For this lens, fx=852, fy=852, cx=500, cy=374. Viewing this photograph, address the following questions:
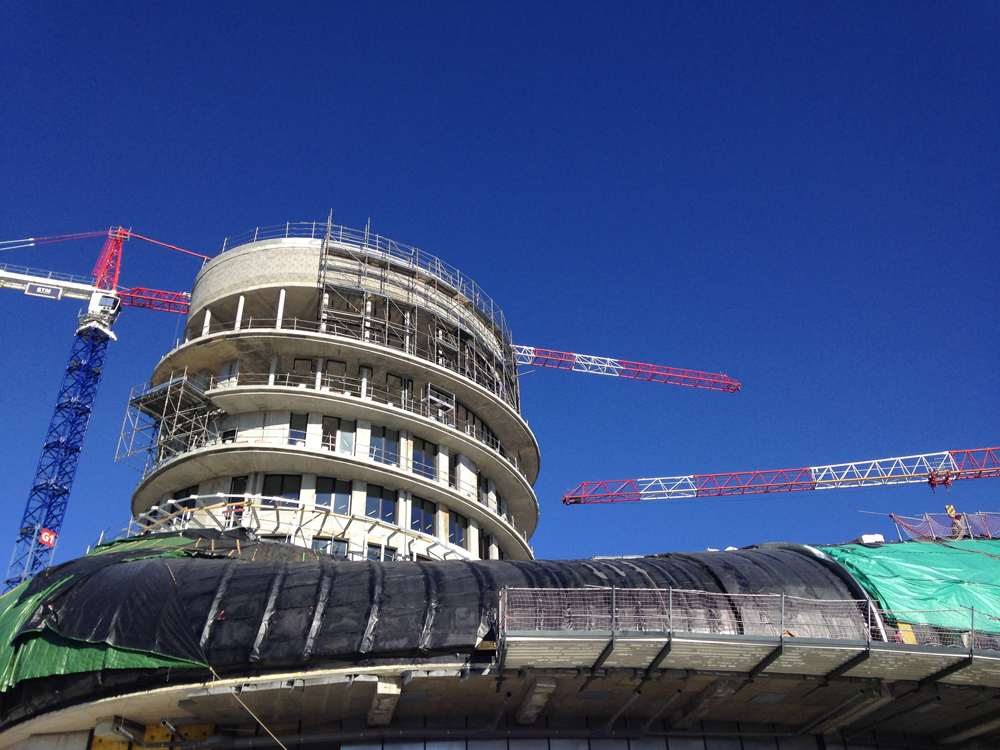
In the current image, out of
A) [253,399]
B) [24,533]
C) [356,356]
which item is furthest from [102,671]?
[24,533]

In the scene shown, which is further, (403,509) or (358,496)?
(403,509)

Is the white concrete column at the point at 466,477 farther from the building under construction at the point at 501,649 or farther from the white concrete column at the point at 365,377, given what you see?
the building under construction at the point at 501,649

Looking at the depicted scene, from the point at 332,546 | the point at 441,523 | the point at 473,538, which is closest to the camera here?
the point at 332,546

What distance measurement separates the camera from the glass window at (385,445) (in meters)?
39.6

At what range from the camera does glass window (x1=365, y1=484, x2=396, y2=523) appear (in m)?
38.1

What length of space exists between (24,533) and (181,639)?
68.1 metres

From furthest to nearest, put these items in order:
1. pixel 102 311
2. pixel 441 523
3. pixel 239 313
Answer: pixel 102 311, pixel 239 313, pixel 441 523

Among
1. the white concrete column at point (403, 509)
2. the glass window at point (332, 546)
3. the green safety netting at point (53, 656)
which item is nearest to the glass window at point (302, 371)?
the white concrete column at point (403, 509)

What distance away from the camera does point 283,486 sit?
37.8m

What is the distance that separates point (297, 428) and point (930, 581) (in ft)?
86.6

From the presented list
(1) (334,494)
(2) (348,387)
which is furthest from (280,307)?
(1) (334,494)

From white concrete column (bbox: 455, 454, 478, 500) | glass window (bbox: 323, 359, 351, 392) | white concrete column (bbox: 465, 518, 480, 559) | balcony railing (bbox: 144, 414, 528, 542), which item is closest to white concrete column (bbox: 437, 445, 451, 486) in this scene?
balcony railing (bbox: 144, 414, 528, 542)

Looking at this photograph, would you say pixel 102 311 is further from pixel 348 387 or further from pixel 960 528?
pixel 960 528

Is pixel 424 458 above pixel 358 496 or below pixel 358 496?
above
